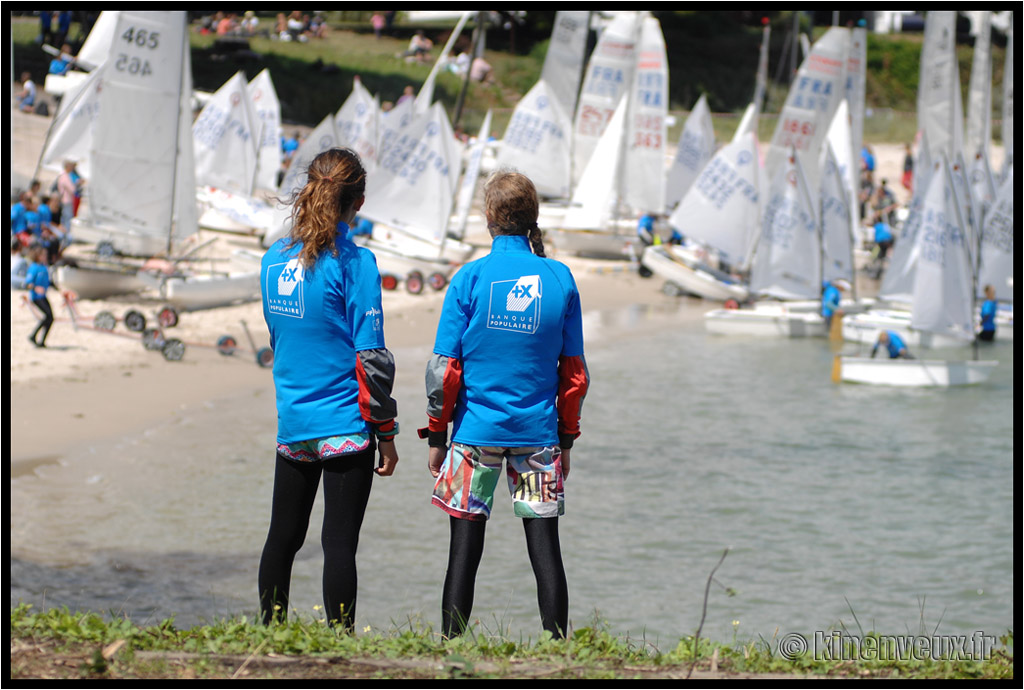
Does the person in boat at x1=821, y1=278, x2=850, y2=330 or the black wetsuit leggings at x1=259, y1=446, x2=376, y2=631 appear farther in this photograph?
the person in boat at x1=821, y1=278, x2=850, y2=330

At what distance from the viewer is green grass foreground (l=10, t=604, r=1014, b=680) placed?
11.4ft

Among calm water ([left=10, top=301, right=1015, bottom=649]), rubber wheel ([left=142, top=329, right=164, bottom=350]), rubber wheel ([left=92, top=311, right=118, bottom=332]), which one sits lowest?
calm water ([left=10, top=301, right=1015, bottom=649])

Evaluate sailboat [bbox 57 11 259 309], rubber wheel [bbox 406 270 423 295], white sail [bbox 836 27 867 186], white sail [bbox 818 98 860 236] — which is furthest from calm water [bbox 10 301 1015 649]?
white sail [bbox 836 27 867 186]

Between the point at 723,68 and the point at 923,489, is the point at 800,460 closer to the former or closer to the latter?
the point at 923,489

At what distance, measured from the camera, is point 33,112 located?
30.2 metres

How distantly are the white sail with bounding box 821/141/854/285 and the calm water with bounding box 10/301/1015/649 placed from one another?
18.4 feet

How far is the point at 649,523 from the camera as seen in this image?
10938 millimetres

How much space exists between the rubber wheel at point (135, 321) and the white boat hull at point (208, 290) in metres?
1.94

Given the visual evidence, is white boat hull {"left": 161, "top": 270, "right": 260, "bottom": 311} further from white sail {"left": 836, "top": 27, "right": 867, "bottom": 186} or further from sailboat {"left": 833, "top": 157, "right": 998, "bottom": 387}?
white sail {"left": 836, "top": 27, "right": 867, "bottom": 186}

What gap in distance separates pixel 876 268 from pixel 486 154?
11.4 m

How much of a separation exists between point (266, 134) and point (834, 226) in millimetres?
13947

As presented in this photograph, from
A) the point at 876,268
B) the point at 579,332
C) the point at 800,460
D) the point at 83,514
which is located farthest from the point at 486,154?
the point at 579,332

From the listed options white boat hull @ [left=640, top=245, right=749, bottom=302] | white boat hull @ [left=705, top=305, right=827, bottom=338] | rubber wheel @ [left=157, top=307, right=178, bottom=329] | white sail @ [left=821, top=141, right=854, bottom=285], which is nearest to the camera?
rubber wheel @ [left=157, top=307, right=178, bottom=329]

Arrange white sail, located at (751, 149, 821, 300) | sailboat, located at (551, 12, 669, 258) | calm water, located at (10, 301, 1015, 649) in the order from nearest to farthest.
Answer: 1. calm water, located at (10, 301, 1015, 649)
2. white sail, located at (751, 149, 821, 300)
3. sailboat, located at (551, 12, 669, 258)
